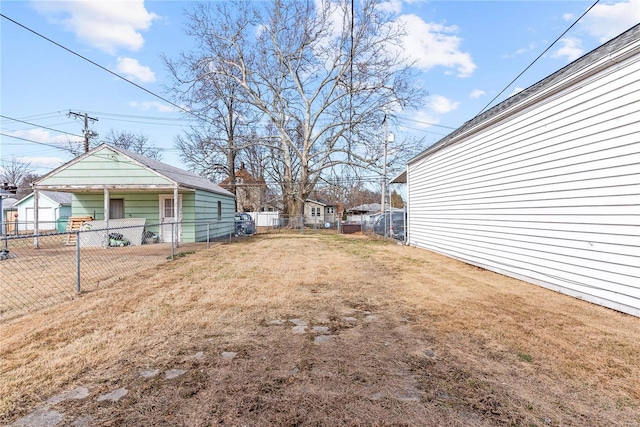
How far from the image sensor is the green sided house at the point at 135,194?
12039 mm

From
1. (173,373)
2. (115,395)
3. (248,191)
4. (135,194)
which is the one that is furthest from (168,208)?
(248,191)

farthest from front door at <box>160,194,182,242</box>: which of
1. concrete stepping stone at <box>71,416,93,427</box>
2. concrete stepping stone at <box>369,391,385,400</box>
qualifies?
concrete stepping stone at <box>369,391,385,400</box>

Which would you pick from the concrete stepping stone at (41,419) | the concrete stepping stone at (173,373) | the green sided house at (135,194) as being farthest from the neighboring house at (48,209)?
the concrete stepping stone at (41,419)

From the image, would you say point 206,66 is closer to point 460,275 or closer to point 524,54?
point 524,54

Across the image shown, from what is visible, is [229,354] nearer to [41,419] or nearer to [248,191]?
[41,419]

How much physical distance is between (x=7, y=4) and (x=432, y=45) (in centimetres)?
1125

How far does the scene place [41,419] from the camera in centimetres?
196

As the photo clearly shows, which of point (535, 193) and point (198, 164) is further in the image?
point (198, 164)

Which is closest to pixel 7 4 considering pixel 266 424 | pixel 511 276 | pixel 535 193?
pixel 266 424

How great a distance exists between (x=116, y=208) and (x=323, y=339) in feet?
45.7

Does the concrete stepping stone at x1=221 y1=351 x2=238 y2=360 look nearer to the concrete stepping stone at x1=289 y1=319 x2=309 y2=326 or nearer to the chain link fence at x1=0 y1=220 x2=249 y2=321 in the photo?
Answer: the concrete stepping stone at x1=289 y1=319 x2=309 y2=326

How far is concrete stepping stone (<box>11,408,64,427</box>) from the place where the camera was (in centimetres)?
191

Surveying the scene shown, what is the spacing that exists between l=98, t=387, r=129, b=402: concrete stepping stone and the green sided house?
783cm

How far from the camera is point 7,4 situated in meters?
6.26
